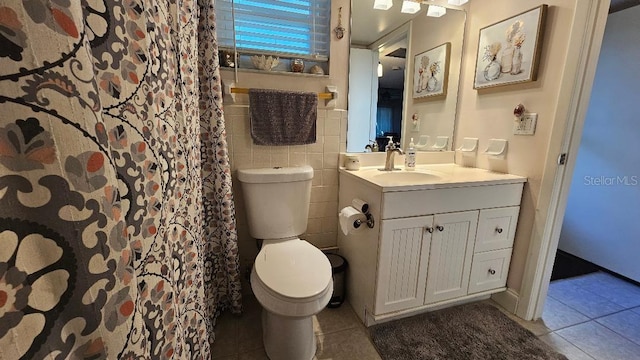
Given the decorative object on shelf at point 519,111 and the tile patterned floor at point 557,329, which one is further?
the decorative object on shelf at point 519,111

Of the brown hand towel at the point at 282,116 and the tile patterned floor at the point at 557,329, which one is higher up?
the brown hand towel at the point at 282,116

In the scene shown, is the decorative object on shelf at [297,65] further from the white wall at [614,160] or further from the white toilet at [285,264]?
the white wall at [614,160]

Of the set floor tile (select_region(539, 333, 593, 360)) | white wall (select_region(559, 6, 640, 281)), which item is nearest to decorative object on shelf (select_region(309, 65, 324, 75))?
floor tile (select_region(539, 333, 593, 360))

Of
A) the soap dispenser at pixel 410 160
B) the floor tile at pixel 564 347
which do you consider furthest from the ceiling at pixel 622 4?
the floor tile at pixel 564 347

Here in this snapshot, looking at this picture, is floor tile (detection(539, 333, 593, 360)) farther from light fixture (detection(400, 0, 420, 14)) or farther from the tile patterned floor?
light fixture (detection(400, 0, 420, 14))

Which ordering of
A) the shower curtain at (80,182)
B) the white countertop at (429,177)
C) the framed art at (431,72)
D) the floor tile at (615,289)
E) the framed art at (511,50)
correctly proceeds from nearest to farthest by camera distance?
the shower curtain at (80,182), the white countertop at (429,177), the framed art at (511,50), the floor tile at (615,289), the framed art at (431,72)

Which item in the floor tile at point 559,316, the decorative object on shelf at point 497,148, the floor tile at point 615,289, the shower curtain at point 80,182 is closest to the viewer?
the shower curtain at point 80,182

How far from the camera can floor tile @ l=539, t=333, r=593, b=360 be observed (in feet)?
4.14

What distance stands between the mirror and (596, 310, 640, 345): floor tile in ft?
4.47

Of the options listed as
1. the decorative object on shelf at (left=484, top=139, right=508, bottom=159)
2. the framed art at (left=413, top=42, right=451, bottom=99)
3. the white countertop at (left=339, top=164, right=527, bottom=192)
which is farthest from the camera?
the framed art at (left=413, top=42, right=451, bottom=99)

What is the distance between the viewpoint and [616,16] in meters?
1.82

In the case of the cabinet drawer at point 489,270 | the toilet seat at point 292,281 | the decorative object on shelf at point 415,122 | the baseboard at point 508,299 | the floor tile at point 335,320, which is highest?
the decorative object on shelf at point 415,122

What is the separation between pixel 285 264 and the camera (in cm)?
122

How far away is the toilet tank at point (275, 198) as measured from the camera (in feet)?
4.67
